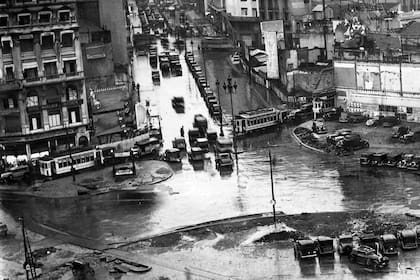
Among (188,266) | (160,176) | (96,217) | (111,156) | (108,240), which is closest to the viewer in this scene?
(188,266)

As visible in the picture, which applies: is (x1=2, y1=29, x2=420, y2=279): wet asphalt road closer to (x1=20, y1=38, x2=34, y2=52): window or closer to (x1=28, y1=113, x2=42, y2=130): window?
(x1=28, y1=113, x2=42, y2=130): window

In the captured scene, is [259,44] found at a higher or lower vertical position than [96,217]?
higher

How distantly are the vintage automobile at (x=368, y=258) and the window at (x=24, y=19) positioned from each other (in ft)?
143

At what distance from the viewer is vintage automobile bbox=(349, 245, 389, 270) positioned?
48.4 metres

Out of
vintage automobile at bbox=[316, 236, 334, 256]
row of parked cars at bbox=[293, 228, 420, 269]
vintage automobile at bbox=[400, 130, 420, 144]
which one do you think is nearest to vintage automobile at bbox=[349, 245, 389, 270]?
row of parked cars at bbox=[293, 228, 420, 269]

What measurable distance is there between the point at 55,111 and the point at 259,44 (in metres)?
52.4

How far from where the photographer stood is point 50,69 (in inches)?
3275

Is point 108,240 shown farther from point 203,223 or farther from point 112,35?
point 112,35

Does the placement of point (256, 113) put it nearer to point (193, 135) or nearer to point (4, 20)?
point (193, 135)

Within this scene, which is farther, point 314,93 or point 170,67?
point 170,67

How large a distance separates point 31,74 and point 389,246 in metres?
44.1

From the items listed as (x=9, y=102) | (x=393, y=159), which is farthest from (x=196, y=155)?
(x=9, y=102)

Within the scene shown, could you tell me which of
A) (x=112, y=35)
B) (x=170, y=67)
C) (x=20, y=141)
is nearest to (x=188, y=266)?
(x=20, y=141)

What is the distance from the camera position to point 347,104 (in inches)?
3543
